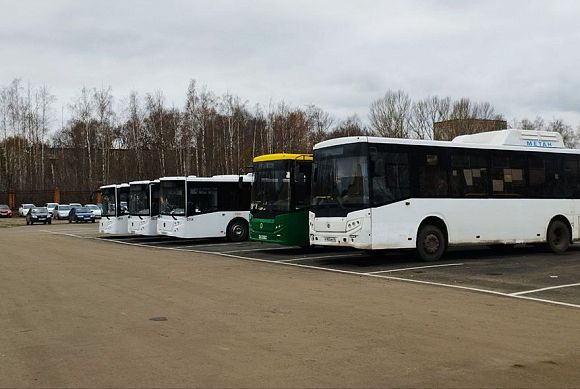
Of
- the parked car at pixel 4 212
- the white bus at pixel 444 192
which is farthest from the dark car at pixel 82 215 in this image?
the white bus at pixel 444 192

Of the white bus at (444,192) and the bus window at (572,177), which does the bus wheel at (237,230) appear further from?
the bus window at (572,177)

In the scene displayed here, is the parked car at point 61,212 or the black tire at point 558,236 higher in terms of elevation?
the parked car at point 61,212

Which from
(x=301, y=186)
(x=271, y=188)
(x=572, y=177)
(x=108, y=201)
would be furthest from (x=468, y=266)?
(x=108, y=201)

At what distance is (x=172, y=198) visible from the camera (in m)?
25.7

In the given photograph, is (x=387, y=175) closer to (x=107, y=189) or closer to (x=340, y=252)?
(x=340, y=252)

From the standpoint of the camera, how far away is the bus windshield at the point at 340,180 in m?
15.5

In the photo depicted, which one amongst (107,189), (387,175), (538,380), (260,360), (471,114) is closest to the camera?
(538,380)

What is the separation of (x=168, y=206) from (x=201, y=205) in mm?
1561

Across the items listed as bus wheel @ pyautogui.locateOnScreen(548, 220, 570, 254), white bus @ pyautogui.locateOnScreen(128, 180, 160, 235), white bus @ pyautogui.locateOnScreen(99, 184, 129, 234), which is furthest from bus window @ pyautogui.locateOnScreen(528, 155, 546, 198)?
white bus @ pyautogui.locateOnScreen(99, 184, 129, 234)

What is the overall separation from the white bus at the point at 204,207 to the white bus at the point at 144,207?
1603mm

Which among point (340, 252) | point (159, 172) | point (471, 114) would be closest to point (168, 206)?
point (340, 252)

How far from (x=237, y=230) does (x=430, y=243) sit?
11496 mm

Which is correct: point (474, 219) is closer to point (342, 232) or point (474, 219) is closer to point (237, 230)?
point (342, 232)

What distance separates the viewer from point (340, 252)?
20891 mm
